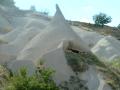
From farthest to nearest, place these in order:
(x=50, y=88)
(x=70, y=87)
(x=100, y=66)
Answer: (x=100, y=66), (x=70, y=87), (x=50, y=88)

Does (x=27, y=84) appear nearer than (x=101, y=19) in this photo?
Yes

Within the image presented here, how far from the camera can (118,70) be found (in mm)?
22625

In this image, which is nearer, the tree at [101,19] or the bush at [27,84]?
the bush at [27,84]

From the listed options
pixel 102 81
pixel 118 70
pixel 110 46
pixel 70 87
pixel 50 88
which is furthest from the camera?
pixel 110 46

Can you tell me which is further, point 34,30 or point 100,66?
point 34,30

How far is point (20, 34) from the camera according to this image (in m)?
24.8

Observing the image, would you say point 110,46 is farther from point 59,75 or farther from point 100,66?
point 59,75

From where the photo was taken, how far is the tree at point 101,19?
59094 mm

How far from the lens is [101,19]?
59.7 meters

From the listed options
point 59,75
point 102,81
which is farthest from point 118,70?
point 59,75

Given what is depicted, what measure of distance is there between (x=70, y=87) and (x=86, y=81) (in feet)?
3.88

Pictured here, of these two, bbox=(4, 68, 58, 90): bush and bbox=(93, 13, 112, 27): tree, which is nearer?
bbox=(4, 68, 58, 90): bush

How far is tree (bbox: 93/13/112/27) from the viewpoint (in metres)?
59.1

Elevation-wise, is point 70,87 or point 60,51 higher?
point 60,51
